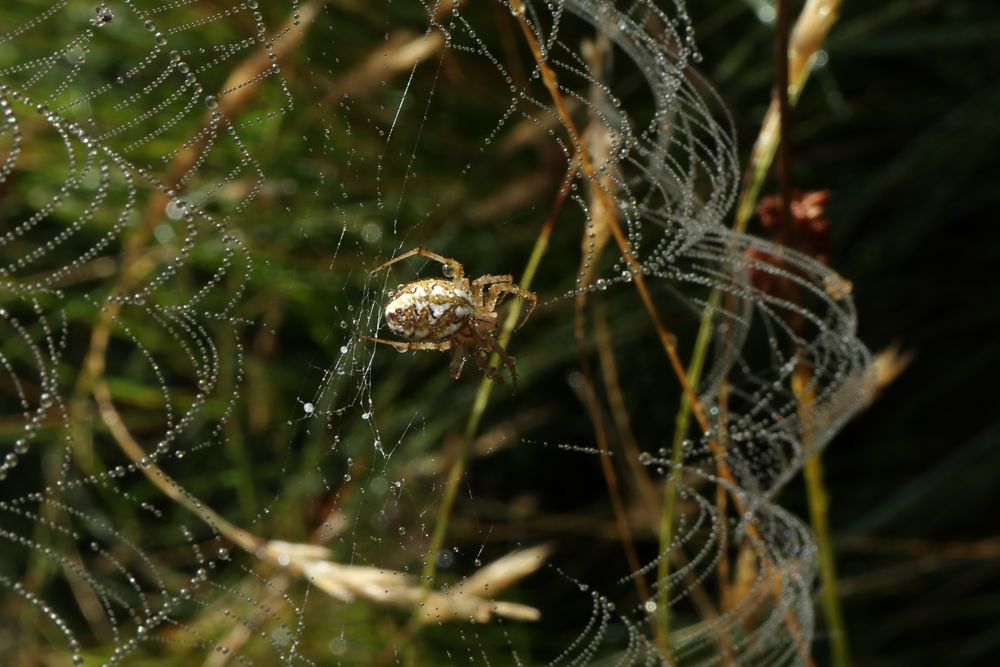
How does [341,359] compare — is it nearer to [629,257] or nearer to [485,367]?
[485,367]

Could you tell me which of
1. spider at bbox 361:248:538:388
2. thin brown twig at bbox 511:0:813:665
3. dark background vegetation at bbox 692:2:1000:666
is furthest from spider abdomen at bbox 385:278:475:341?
dark background vegetation at bbox 692:2:1000:666

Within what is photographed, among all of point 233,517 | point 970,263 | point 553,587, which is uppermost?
point 970,263

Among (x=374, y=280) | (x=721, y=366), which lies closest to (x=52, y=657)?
(x=374, y=280)

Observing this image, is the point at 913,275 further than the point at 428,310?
Yes

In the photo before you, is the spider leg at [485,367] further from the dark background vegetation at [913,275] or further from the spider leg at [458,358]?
the dark background vegetation at [913,275]

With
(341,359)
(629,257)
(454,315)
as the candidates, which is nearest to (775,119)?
(629,257)

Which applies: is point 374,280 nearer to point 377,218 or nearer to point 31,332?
point 377,218
